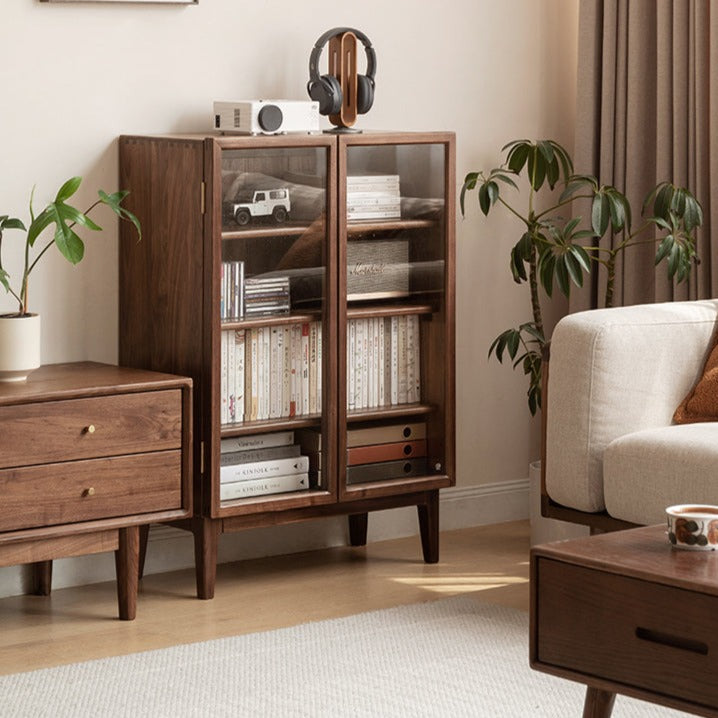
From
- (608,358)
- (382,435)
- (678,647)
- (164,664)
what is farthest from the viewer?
(382,435)

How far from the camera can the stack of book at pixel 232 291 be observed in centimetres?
354

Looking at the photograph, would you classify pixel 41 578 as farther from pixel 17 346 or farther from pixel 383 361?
pixel 383 361

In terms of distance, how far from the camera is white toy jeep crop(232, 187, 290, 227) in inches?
139

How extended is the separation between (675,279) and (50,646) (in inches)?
82.3

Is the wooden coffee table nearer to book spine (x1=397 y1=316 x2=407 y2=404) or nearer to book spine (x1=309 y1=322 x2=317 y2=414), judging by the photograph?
book spine (x1=309 y1=322 x2=317 y2=414)

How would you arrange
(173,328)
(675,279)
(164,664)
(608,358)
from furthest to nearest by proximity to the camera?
(675,279) → (173,328) → (608,358) → (164,664)

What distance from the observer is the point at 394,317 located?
3879mm

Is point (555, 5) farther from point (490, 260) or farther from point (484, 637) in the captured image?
point (484, 637)

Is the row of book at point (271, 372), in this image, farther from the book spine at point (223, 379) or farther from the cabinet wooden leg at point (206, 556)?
the cabinet wooden leg at point (206, 556)

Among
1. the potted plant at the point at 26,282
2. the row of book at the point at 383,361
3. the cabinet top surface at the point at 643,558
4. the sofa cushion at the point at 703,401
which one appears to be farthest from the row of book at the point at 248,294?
the cabinet top surface at the point at 643,558

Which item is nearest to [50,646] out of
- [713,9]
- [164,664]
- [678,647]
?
[164,664]

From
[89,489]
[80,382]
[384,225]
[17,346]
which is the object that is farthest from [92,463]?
[384,225]

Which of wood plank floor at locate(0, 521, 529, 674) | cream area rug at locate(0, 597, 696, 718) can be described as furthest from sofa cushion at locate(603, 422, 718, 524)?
wood plank floor at locate(0, 521, 529, 674)

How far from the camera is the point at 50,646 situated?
3230mm
